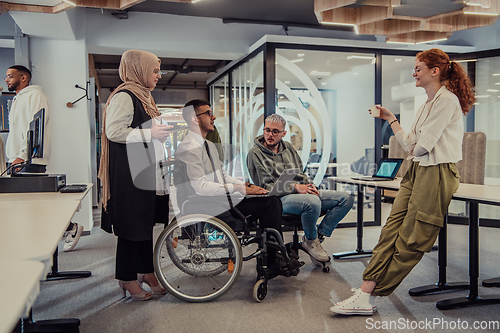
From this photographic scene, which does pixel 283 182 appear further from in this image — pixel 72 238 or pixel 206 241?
pixel 72 238

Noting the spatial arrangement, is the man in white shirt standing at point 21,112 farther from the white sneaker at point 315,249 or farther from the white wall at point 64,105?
the white sneaker at point 315,249

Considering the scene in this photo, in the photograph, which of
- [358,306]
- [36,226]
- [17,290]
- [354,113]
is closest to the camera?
[17,290]

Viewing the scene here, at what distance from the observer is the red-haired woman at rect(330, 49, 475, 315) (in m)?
2.02

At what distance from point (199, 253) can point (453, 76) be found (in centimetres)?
182

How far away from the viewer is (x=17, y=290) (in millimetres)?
669

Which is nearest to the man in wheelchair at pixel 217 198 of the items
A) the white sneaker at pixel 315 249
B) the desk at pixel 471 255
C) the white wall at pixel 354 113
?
the white sneaker at pixel 315 249

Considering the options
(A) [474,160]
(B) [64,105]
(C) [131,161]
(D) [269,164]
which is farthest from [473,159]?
(B) [64,105]

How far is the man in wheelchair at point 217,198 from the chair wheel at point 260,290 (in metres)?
0.06

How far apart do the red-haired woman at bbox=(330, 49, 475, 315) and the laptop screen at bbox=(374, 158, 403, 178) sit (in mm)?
900

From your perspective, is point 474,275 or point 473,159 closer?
point 474,275

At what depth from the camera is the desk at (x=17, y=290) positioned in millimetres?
578

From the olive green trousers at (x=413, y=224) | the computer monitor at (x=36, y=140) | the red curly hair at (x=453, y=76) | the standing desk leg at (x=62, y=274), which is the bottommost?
the standing desk leg at (x=62, y=274)

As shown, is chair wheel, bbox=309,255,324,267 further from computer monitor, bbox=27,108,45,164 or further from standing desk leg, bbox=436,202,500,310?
computer monitor, bbox=27,108,45,164

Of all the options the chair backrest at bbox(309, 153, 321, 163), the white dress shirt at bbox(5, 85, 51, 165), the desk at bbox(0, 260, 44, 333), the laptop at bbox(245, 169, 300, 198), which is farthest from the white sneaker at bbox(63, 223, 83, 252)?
the desk at bbox(0, 260, 44, 333)
